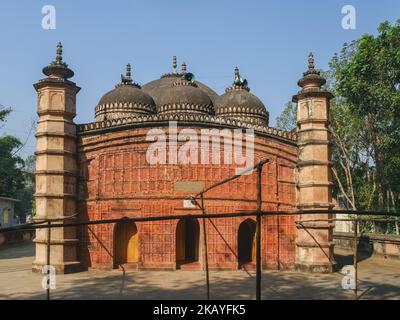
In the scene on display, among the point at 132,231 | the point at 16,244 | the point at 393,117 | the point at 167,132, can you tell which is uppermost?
the point at 393,117

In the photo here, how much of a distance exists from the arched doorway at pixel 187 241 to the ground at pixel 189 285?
4.22 ft

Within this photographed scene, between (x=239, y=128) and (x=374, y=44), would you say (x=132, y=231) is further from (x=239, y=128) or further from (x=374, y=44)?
(x=374, y=44)

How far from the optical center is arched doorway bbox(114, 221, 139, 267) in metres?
15.5

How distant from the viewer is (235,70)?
2205cm

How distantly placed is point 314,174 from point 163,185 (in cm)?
559

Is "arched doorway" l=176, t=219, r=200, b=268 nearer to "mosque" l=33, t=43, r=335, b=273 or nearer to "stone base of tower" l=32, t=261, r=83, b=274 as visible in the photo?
"mosque" l=33, t=43, r=335, b=273

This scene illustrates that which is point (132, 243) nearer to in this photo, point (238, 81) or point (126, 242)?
point (126, 242)

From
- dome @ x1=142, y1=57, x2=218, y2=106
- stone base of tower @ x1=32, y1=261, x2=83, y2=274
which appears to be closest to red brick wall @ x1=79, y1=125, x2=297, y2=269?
stone base of tower @ x1=32, y1=261, x2=83, y2=274

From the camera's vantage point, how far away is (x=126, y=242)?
1556cm

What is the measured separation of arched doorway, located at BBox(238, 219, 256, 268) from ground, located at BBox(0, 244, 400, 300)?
1556 mm

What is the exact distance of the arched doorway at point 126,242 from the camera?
50.9ft

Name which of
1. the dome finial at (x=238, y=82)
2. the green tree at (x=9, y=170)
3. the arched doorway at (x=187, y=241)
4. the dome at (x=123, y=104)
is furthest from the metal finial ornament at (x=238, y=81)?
the green tree at (x=9, y=170)

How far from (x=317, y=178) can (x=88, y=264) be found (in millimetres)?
8972
